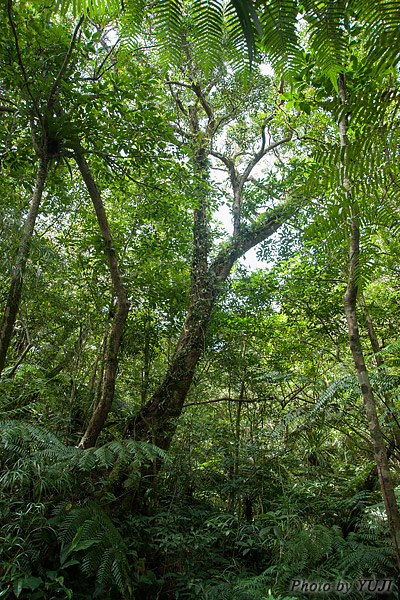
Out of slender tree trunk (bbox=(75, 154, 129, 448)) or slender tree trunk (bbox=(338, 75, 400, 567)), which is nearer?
slender tree trunk (bbox=(338, 75, 400, 567))

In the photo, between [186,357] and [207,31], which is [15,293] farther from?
[186,357]

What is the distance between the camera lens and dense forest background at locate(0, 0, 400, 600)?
5.49 ft

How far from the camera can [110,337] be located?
401 cm

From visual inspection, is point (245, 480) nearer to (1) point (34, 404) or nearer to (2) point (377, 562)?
(2) point (377, 562)

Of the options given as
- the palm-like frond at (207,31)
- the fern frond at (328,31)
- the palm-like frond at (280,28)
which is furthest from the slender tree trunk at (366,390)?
the palm-like frond at (207,31)

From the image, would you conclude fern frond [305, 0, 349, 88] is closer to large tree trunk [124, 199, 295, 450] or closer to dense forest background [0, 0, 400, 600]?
dense forest background [0, 0, 400, 600]

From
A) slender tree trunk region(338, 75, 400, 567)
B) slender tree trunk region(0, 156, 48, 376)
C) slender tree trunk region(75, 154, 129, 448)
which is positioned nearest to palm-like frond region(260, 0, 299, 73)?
slender tree trunk region(338, 75, 400, 567)

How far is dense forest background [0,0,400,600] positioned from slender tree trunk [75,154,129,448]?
26 millimetres

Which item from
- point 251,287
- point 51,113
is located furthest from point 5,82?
point 251,287

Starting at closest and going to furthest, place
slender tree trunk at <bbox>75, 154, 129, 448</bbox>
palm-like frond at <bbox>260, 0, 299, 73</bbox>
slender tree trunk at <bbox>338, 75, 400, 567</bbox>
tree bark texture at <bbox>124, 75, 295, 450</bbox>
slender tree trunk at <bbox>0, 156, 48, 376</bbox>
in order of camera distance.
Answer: palm-like frond at <bbox>260, 0, 299, 73</bbox> → slender tree trunk at <bbox>338, 75, 400, 567</bbox> → slender tree trunk at <bbox>0, 156, 48, 376</bbox> → slender tree trunk at <bbox>75, 154, 129, 448</bbox> → tree bark texture at <bbox>124, 75, 295, 450</bbox>

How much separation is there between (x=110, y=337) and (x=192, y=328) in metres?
1.74

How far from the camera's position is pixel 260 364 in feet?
16.9

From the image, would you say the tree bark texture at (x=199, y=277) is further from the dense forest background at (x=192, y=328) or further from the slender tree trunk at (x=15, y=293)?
the slender tree trunk at (x=15, y=293)

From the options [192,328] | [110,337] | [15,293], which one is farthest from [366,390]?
[192,328]
